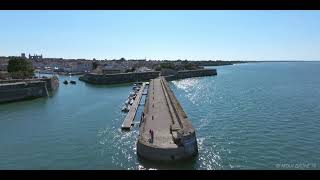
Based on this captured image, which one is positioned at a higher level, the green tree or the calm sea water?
the green tree

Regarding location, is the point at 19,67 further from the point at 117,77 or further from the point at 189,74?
the point at 189,74

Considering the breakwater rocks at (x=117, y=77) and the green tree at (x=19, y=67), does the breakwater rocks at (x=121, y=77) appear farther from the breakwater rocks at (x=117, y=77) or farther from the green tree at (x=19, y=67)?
the green tree at (x=19, y=67)

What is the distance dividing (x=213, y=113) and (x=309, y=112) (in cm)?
831

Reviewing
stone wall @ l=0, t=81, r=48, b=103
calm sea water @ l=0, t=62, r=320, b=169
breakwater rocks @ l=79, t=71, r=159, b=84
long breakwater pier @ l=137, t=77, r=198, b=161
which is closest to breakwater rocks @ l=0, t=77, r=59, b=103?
stone wall @ l=0, t=81, r=48, b=103

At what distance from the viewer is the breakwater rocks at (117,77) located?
2844 inches

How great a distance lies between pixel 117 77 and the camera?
74.1 m

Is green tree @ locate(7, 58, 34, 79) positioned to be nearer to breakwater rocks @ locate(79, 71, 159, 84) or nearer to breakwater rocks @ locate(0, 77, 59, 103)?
breakwater rocks @ locate(79, 71, 159, 84)

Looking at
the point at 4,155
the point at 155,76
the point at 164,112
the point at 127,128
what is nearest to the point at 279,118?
the point at 164,112

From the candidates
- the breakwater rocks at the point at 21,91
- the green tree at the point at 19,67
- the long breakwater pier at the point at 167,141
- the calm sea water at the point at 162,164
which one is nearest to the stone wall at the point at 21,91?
the breakwater rocks at the point at 21,91

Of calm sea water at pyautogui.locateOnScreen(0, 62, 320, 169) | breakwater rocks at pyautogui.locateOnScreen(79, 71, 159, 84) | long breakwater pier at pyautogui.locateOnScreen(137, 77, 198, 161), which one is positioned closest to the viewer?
long breakwater pier at pyautogui.locateOnScreen(137, 77, 198, 161)

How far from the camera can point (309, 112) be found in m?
32.9

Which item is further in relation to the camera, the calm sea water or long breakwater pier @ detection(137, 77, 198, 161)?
the calm sea water

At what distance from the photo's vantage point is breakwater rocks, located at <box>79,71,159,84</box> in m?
72.2
